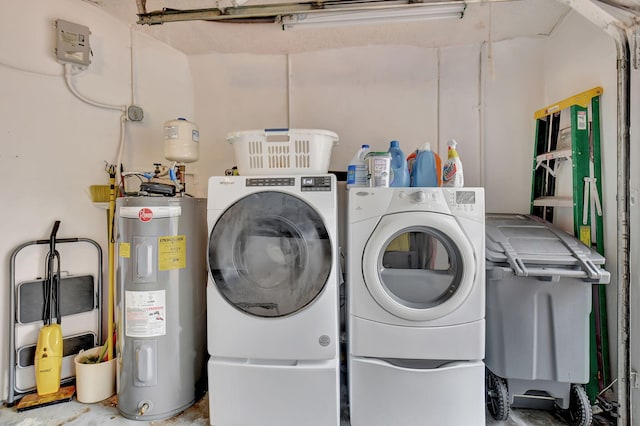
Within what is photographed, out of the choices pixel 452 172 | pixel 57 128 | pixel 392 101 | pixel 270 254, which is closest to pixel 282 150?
pixel 270 254

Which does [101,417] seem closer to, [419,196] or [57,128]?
[57,128]

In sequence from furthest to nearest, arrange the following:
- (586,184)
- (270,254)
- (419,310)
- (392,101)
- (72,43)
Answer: (392,101), (72,43), (586,184), (270,254), (419,310)

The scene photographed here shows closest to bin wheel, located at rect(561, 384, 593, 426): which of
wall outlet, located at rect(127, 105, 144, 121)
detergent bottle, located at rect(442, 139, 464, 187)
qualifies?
detergent bottle, located at rect(442, 139, 464, 187)

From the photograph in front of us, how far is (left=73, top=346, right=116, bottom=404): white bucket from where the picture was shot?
177 cm

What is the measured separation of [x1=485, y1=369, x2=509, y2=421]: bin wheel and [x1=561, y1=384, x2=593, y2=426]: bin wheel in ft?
1.00

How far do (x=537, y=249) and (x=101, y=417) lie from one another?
245cm

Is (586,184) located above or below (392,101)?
below

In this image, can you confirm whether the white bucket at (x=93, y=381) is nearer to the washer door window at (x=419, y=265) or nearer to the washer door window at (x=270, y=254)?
the washer door window at (x=270, y=254)

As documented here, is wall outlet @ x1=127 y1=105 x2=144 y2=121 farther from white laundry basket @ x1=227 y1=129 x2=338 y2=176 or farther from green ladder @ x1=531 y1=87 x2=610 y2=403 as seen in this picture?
green ladder @ x1=531 y1=87 x2=610 y2=403

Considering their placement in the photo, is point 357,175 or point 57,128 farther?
point 57,128

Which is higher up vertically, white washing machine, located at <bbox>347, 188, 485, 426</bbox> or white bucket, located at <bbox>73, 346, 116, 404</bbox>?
white washing machine, located at <bbox>347, 188, 485, 426</bbox>

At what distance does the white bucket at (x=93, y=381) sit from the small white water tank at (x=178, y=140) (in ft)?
4.26

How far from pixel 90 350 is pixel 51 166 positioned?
1.16 meters

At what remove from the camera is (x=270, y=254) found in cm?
160
